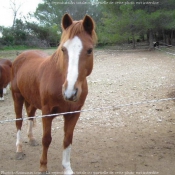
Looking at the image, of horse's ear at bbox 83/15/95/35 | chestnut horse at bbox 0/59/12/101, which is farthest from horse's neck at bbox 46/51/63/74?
chestnut horse at bbox 0/59/12/101

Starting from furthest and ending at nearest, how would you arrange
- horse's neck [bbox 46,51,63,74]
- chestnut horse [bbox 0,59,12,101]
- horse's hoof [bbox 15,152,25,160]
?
1. chestnut horse [bbox 0,59,12,101]
2. horse's hoof [bbox 15,152,25,160]
3. horse's neck [bbox 46,51,63,74]

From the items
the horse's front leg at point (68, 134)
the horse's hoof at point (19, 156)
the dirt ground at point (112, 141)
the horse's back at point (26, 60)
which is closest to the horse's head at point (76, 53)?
the horse's front leg at point (68, 134)

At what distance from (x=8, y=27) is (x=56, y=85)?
24304mm

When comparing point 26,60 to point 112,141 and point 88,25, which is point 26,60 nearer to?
point 88,25

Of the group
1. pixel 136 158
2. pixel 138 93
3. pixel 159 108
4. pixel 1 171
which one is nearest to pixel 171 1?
pixel 138 93

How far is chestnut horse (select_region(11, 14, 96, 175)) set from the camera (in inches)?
81.5

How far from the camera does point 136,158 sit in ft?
10.8

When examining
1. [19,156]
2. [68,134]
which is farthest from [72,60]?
[19,156]

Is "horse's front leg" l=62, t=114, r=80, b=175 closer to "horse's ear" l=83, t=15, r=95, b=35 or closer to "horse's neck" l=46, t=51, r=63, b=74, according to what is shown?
"horse's neck" l=46, t=51, r=63, b=74

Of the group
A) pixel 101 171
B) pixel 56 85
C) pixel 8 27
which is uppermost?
pixel 8 27

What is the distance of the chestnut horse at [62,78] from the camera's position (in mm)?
2071

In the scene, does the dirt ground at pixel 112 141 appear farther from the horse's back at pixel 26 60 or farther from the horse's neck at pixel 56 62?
the horse's back at pixel 26 60

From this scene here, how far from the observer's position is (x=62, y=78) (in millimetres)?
2523

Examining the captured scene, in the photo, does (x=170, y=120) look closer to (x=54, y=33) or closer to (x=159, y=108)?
(x=159, y=108)
